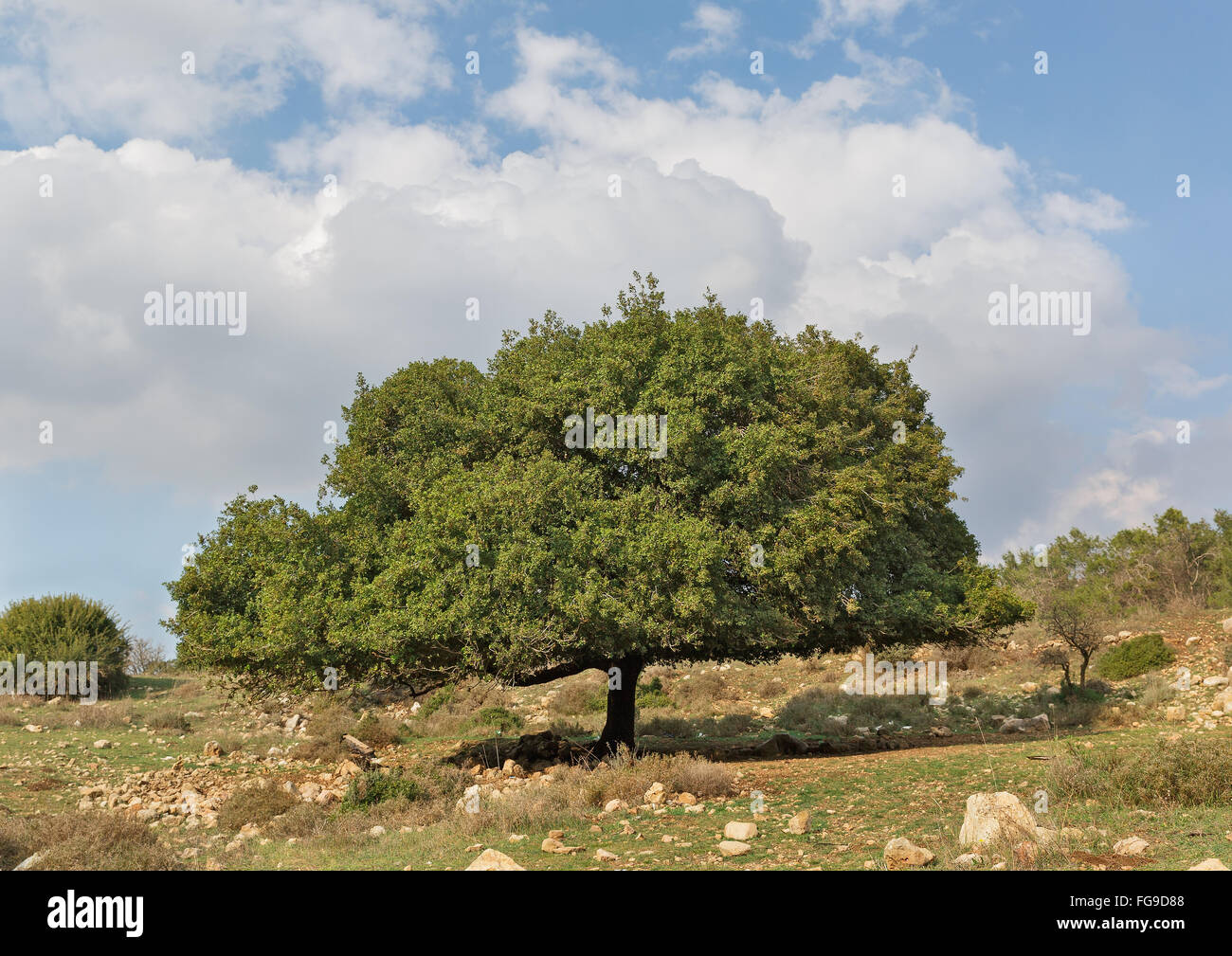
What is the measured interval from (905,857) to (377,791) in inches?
427

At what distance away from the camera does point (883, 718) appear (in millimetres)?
30516

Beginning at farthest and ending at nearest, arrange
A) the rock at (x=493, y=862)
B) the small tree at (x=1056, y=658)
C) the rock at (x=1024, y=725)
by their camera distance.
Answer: the small tree at (x=1056, y=658)
the rock at (x=1024, y=725)
the rock at (x=493, y=862)

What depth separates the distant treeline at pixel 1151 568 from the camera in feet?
161

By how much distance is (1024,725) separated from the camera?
25719 millimetres

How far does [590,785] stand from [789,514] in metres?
7.15

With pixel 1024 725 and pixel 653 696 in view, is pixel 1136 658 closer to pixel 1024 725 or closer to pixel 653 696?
pixel 1024 725

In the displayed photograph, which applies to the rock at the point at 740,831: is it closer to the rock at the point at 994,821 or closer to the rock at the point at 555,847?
the rock at the point at 555,847

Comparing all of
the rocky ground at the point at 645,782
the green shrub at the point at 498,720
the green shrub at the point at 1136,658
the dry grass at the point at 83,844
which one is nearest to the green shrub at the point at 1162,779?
the rocky ground at the point at 645,782

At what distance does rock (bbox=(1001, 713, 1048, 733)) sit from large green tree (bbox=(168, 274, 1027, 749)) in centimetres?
415
